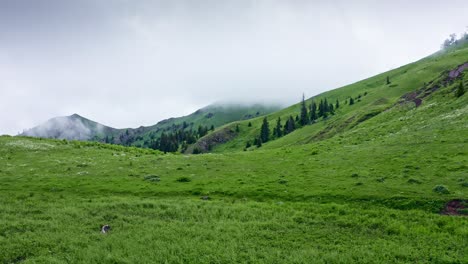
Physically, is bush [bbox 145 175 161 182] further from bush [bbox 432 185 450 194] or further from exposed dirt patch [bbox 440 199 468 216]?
exposed dirt patch [bbox 440 199 468 216]

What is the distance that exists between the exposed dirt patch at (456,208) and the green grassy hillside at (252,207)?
0.33 feet

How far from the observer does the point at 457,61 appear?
14288cm

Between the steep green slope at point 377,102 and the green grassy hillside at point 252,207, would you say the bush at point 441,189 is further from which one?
the steep green slope at point 377,102

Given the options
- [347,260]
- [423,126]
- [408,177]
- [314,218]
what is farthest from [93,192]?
[423,126]

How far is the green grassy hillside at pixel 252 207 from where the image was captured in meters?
16.8

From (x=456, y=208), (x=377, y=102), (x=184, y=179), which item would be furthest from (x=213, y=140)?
(x=456, y=208)

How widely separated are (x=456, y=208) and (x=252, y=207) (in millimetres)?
13150

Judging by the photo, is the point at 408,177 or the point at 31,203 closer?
the point at 31,203

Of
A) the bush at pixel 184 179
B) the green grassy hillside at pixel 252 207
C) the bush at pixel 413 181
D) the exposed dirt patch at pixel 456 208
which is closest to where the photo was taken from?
the green grassy hillside at pixel 252 207

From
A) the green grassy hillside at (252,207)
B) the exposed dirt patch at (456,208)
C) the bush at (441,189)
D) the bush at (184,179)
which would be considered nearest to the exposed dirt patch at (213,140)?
the green grassy hillside at (252,207)

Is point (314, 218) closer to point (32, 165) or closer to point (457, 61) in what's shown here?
point (32, 165)

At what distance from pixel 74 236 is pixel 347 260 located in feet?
50.2

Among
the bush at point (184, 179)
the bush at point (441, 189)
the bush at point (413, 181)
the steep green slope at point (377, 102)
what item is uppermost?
the steep green slope at point (377, 102)

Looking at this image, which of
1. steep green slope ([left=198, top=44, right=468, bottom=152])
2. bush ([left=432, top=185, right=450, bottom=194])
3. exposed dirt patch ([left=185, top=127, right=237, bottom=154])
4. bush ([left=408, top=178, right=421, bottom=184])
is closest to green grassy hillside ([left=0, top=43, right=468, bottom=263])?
bush ([left=432, top=185, right=450, bottom=194])
